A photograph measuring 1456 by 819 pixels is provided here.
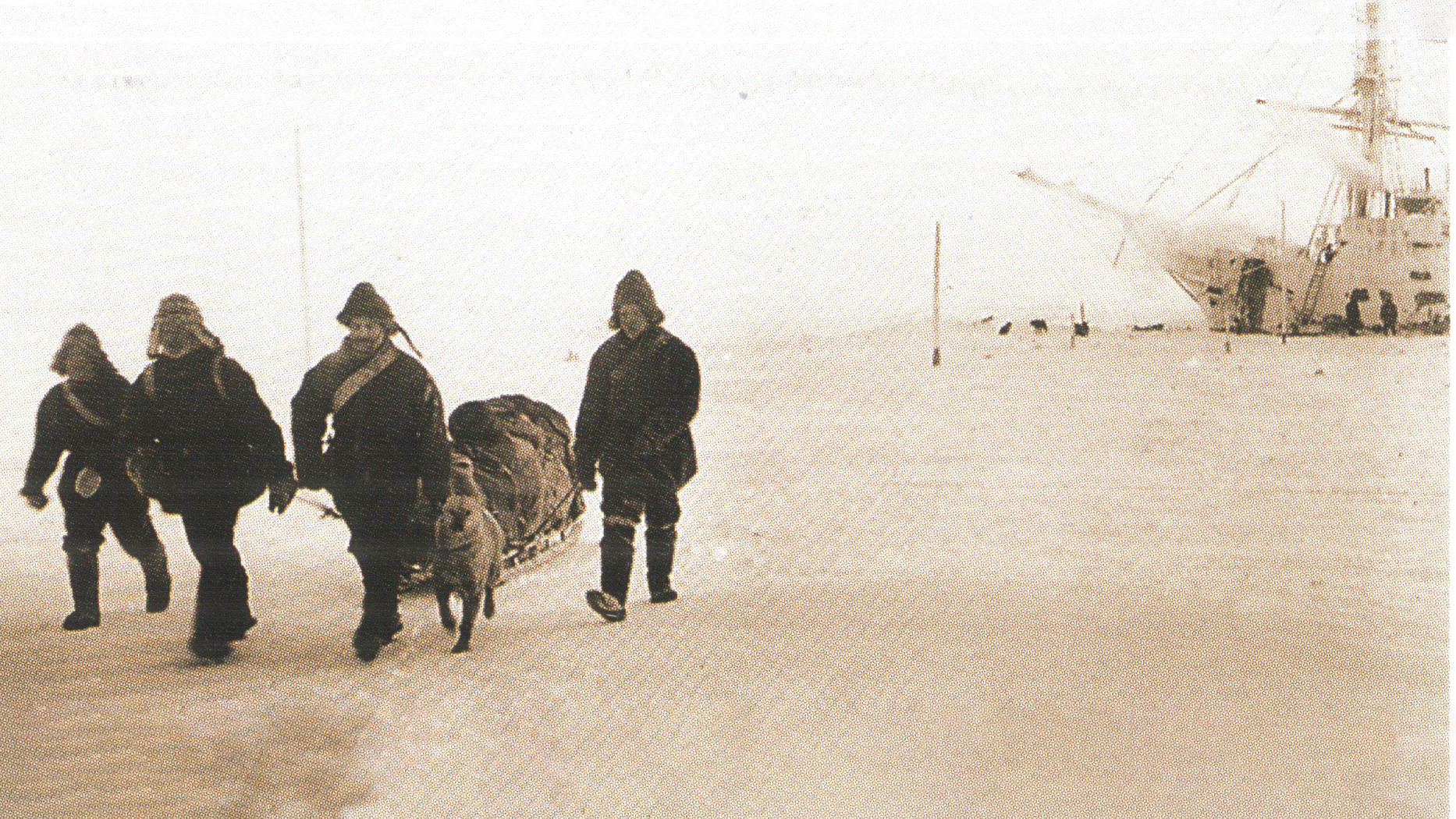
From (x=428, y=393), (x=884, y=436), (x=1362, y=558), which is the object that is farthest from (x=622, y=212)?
(x=1362, y=558)

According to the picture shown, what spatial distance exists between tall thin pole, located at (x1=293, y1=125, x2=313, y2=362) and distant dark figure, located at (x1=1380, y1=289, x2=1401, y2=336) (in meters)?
2.39

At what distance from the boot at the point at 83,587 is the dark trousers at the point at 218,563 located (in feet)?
0.72

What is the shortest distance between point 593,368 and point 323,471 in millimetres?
651

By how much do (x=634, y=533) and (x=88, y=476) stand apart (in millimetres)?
1223

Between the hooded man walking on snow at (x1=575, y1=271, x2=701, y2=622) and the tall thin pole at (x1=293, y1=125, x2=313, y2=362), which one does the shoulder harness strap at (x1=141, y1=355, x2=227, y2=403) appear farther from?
the hooded man walking on snow at (x1=575, y1=271, x2=701, y2=622)

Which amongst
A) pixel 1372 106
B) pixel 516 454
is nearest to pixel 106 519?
pixel 516 454

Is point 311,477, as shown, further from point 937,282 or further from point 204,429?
point 937,282

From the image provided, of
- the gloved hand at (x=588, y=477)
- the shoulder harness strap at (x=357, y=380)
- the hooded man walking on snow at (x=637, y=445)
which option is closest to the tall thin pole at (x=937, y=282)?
the hooded man walking on snow at (x=637, y=445)

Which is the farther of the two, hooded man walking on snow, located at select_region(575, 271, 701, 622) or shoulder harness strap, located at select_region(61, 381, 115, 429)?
hooded man walking on snow, located at select_region(575, 271, 701, 622)

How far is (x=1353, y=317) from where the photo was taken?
8.63 ft

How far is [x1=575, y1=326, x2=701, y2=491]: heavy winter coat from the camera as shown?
2.68 m

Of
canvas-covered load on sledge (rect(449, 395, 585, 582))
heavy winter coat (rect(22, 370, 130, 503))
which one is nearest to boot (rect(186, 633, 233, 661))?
heavy winter coat (rect(22, 370, 130, 503))

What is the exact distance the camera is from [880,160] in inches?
104

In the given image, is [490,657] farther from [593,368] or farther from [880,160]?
[880,160]
